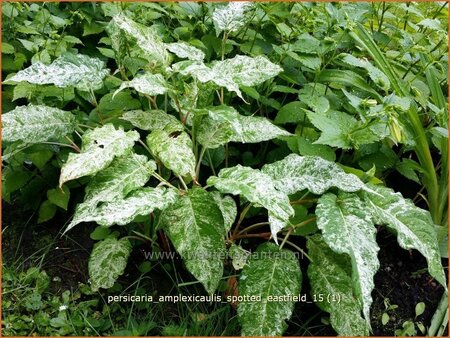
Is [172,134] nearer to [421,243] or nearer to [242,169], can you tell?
[242,169]

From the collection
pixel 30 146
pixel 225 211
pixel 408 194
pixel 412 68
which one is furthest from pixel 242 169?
pixel 412 68

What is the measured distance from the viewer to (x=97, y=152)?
1521 millimetres

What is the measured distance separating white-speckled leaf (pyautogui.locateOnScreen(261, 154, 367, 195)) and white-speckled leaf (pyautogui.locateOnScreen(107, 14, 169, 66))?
19.0 inches

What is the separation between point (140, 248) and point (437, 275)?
3.27ft

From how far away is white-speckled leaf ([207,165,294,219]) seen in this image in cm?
144

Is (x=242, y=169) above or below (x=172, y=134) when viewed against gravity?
above

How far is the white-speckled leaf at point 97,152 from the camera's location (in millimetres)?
1467

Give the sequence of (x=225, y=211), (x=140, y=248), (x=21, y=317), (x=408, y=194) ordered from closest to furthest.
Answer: (x=225, y=211) → (x=21, y=317) → (x=140, y=248) → (x=408, y=194)

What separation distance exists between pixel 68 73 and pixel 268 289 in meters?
0.88

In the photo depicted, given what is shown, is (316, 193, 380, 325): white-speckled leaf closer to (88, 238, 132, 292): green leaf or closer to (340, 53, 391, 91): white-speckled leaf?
(340, 53, 391, 91): white-speckled leaf

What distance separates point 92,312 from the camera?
73.4 inches

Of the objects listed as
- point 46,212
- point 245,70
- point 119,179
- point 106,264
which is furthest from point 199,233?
point 46,212

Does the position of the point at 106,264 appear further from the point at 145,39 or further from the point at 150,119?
the point at 145,39

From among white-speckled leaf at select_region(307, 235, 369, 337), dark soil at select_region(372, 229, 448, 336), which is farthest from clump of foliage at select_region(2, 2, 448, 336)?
dark soil at select_region(372, 229, 448, 336)
